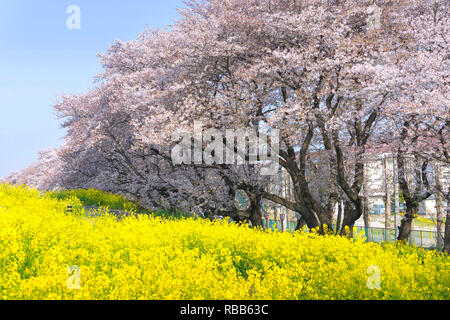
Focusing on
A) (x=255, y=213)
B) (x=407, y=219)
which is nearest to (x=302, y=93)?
(x=255, y=213)

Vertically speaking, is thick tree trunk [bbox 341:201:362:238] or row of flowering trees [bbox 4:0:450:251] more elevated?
row of flowering trees [bbox 4:0:450:251]

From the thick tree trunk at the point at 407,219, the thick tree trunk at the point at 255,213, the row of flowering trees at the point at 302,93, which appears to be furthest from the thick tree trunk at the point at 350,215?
the thick tree trunk at the point at 255,213

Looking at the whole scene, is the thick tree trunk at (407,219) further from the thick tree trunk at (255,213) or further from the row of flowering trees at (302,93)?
the thick tree trunk at (255,213)

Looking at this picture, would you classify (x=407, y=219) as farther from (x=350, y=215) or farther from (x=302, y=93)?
(x=302, y=93)

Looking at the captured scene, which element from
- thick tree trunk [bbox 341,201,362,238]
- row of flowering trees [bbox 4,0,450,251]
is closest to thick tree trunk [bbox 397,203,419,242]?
row of flowering trees [bbox 4,0,450,251]

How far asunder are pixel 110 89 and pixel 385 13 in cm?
1160

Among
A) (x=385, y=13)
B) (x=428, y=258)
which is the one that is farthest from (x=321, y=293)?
(x=385, y=13)

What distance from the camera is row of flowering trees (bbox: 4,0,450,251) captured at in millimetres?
12398

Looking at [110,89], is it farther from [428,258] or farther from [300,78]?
[428,258]

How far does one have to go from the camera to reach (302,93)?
43.6 ft

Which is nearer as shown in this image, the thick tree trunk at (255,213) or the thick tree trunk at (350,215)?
the thick tree trunk at (350,215)

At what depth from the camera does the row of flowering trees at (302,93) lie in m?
12.4

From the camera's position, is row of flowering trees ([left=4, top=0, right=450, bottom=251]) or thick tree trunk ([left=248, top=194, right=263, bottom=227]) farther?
thick tree trunk ([left=248, top=194, right=263, bottom=227])

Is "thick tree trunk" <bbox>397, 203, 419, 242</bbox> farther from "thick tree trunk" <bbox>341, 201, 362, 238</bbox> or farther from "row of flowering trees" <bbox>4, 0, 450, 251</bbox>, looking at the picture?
"thick tree trunk" <bbox>341, 201, 362, 238</bbox>
